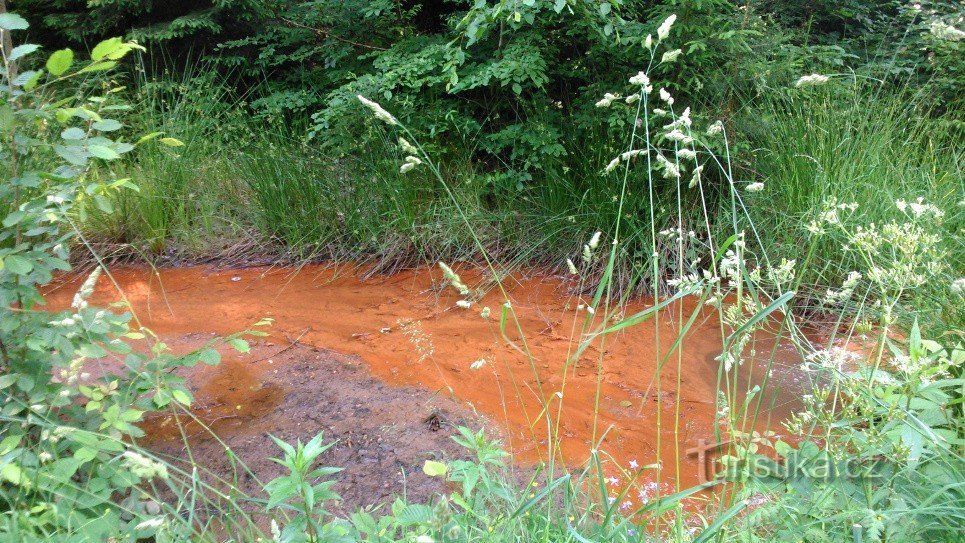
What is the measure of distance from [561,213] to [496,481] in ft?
8.35

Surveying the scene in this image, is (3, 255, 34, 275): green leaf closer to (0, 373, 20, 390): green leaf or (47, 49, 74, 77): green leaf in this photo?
(0, 373, 20, 390): green leaf

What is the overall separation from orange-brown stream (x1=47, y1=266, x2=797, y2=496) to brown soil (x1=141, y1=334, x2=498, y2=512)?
0.30ft

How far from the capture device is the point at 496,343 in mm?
3174

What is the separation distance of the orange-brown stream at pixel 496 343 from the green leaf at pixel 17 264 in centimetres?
109

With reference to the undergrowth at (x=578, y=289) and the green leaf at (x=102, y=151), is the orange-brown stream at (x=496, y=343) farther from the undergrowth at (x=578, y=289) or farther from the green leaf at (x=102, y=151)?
the green leaf at (x=102, y=151)

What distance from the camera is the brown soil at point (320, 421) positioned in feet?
7.46

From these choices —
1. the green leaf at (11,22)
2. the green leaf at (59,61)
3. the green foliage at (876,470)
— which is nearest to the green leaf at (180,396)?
the green leaf at (59,61)

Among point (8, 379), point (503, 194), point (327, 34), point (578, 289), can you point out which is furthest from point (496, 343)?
point (327, 34)

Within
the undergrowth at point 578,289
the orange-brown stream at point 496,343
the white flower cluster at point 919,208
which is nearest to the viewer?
the undergrowth at point 578,289

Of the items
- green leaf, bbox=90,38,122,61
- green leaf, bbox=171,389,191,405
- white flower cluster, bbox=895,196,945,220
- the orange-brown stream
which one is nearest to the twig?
the orange-brown stream

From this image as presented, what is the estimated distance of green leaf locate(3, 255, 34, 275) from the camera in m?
1.66

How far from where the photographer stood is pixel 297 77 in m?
5.77

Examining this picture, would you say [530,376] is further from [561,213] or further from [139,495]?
[139,495]

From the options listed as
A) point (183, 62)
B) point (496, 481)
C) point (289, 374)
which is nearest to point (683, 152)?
point (496, 481)
